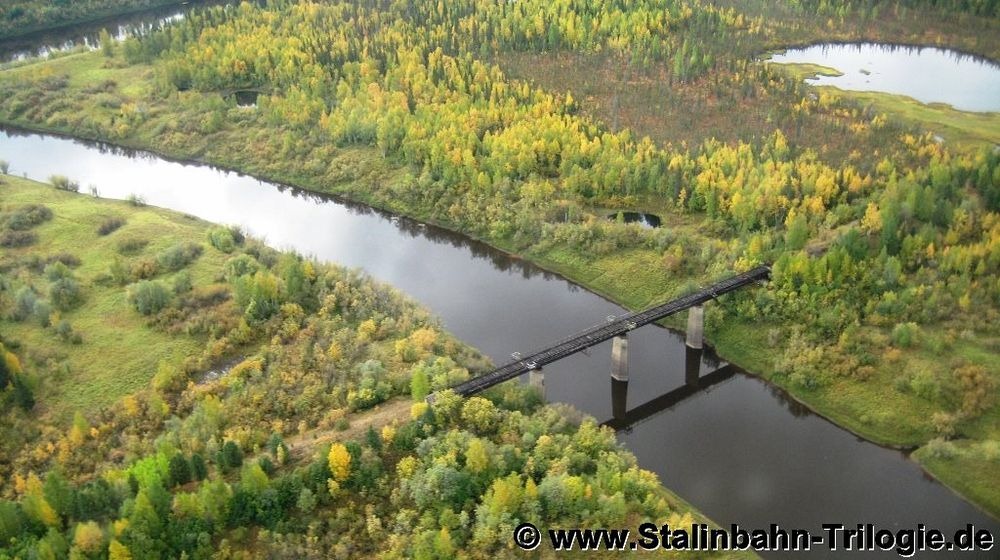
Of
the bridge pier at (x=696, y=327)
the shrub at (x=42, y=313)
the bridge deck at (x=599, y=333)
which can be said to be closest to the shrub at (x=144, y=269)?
the shrub at (x=42, y=313)

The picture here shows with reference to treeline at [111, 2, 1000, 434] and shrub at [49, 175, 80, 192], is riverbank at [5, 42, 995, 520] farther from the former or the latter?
shrub at [49, 175, 80, 192]

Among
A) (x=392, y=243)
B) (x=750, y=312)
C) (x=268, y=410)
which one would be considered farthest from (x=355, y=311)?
(x=750, y=312)

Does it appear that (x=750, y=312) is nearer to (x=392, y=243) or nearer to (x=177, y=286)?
(x=392, y=243)

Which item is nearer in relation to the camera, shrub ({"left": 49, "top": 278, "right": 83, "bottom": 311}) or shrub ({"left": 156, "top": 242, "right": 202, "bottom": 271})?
shrub ({"left": 49, "top": 278, "right": 83, "bottom": 311})

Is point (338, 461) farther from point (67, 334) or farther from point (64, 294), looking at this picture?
point (64, 294)

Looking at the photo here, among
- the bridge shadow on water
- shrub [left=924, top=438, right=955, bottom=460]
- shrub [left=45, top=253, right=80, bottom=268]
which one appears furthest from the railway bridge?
shrub [left=45, top=253, right=80, bottom=268]

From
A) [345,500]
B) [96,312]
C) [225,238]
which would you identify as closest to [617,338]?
[345,500]
